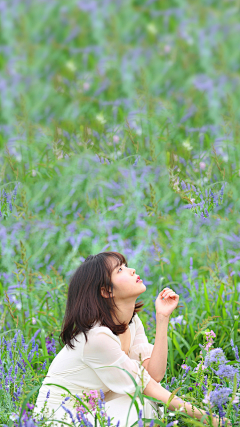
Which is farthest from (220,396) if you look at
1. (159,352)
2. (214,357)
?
(159,352)

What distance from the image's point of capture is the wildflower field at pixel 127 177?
7.93 ft

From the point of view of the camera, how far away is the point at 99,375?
1.86 meters

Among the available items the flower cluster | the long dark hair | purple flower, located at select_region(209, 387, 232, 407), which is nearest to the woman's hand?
the long dark hair

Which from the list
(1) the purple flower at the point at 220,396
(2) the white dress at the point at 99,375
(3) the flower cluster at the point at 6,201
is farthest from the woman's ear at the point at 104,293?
(3) the flower cluster at the point at 6,201

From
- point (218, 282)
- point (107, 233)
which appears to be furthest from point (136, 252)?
point (218, 282)

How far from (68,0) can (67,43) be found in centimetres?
122

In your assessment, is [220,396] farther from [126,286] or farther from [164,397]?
[126,286]

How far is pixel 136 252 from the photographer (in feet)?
10.5

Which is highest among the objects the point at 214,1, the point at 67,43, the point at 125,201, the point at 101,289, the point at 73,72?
the point at 214,1

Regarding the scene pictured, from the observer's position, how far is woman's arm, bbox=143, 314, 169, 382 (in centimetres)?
190

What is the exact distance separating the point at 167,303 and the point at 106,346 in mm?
336

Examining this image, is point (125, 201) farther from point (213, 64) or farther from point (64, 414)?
point (213, 64)

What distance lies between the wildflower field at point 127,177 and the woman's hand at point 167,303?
0.20 m

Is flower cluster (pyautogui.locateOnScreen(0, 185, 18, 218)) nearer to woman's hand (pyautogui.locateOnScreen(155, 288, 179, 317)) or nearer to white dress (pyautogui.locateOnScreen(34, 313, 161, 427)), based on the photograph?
white dress (pyautogui.locateOnScreen(34, 313, 161, 427))
